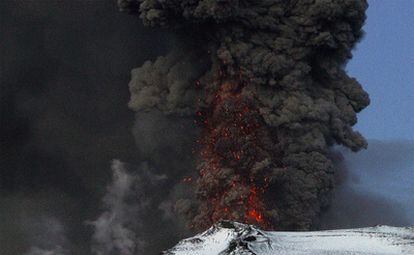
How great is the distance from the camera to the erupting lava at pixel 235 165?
31.5 m

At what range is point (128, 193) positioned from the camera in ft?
134

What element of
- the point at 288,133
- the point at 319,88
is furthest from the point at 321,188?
the point at 319,88

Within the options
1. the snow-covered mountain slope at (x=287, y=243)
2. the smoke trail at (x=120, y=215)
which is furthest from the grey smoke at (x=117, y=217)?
the snow-covered mountain slope at (x=287, y=243)

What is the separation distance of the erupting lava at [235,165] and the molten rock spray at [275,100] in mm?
46

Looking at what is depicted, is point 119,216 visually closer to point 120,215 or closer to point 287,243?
point 120,215

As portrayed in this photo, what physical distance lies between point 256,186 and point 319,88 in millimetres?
5401

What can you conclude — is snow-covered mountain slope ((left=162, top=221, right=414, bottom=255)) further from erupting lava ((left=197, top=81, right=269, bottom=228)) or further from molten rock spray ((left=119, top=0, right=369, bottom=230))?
erupting lava ((left=197, top=81, right=269, bottom=228))

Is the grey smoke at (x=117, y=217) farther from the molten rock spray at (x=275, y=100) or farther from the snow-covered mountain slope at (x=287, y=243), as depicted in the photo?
the snow-covered mountain slope at (x=287, y=243)

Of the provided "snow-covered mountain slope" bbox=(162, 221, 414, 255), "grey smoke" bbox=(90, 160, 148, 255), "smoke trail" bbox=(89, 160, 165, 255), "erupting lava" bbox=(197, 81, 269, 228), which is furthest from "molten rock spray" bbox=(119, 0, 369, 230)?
"snow-covered mountain slope" bbox=(162, 221, 414, 255)

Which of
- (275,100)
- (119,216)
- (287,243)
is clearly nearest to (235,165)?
(275,100)

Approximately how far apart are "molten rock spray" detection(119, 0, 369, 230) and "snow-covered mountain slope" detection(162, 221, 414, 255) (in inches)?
930

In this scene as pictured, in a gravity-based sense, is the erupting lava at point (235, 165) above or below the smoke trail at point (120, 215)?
below

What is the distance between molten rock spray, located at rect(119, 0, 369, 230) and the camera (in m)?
31.2

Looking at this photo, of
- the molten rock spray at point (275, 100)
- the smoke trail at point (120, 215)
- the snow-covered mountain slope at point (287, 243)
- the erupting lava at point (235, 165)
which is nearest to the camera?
the snow-covered mountain slope at point (287, 243)
